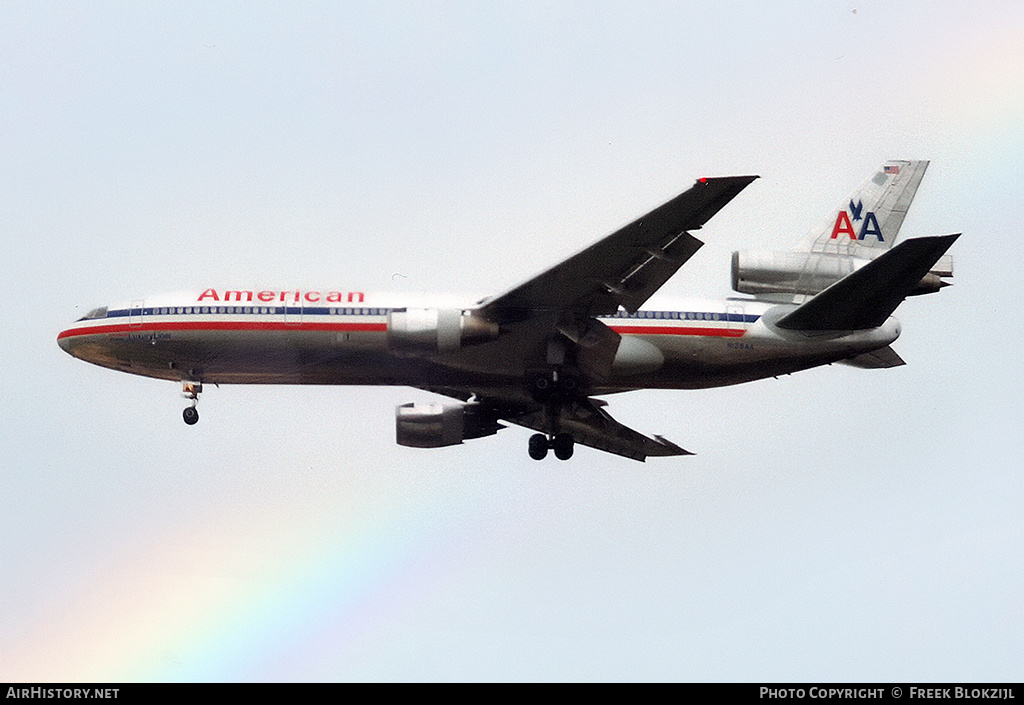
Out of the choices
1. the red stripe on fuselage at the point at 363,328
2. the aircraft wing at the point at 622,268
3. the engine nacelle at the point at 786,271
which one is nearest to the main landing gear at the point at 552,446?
the red stripe on fuselage at the point at 363,328

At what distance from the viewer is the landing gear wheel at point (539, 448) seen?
48.3m

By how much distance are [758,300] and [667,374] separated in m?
3.60

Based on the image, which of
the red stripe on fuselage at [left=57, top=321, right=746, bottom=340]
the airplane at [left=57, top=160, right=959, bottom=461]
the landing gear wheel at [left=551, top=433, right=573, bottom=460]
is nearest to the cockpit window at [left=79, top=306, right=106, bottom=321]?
the airplane at [left=57, top=160, right=959, bottom=461]

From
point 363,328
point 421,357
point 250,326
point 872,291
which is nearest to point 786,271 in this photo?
point 872,291

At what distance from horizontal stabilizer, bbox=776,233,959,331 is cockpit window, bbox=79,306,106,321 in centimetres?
2099

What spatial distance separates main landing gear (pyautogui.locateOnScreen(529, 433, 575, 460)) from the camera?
A: 48.0 metres

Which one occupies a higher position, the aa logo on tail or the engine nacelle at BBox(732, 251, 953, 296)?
the aa logo on tail

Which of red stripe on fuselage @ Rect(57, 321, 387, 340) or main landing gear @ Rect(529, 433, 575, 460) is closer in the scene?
red stripe on fuselage @ Rect(57, 321, 387, 340)

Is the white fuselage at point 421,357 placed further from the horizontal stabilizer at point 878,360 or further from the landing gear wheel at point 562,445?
the landing gear wheel at point 562,445

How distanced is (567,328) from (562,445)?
617 cm

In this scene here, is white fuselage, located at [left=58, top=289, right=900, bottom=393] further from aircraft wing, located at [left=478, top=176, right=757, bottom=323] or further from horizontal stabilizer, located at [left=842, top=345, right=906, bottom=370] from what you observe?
aircraft wing, located at [left=478, top=176, right=757, bottom=323]
